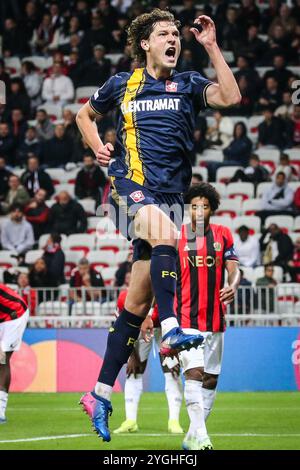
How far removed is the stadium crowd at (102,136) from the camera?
61.7 feet

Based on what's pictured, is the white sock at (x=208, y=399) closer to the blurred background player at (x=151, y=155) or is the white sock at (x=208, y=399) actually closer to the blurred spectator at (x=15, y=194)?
the blurred background player at (x=151, y=155)

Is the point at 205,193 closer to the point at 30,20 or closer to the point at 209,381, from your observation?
the point at 209,381

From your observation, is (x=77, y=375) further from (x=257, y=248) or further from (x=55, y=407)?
(x=257, y=248)

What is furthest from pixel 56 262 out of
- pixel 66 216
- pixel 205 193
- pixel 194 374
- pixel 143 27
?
pixel 143 27

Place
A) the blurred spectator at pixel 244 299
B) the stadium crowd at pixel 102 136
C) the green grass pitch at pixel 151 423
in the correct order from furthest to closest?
the stadium crowd at pixel 102 136, the blurred spectator at pixel 244 299, the green grass pitch at pixel 151 423

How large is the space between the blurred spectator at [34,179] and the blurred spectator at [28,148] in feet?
3.86

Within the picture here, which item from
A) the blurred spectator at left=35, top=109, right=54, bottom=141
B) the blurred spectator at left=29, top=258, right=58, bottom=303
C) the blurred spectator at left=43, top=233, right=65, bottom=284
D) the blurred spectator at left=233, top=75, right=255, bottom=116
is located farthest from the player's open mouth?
the blurred spectator at left=35, top=109, right=54, bottom=141

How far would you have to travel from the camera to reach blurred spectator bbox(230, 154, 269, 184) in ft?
67.1

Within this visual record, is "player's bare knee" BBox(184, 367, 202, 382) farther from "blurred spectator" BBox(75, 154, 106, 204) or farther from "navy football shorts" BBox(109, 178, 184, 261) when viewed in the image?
"blurred spectator" BBox(75, 154, 106, 204)

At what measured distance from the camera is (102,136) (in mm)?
21281

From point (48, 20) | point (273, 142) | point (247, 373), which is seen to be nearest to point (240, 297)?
A: point (247, 373)

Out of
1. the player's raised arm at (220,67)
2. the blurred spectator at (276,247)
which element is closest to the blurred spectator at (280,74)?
the blurred spectator at (276,247)

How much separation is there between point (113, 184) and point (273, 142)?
14196 mm

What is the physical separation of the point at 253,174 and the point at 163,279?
13516mm
